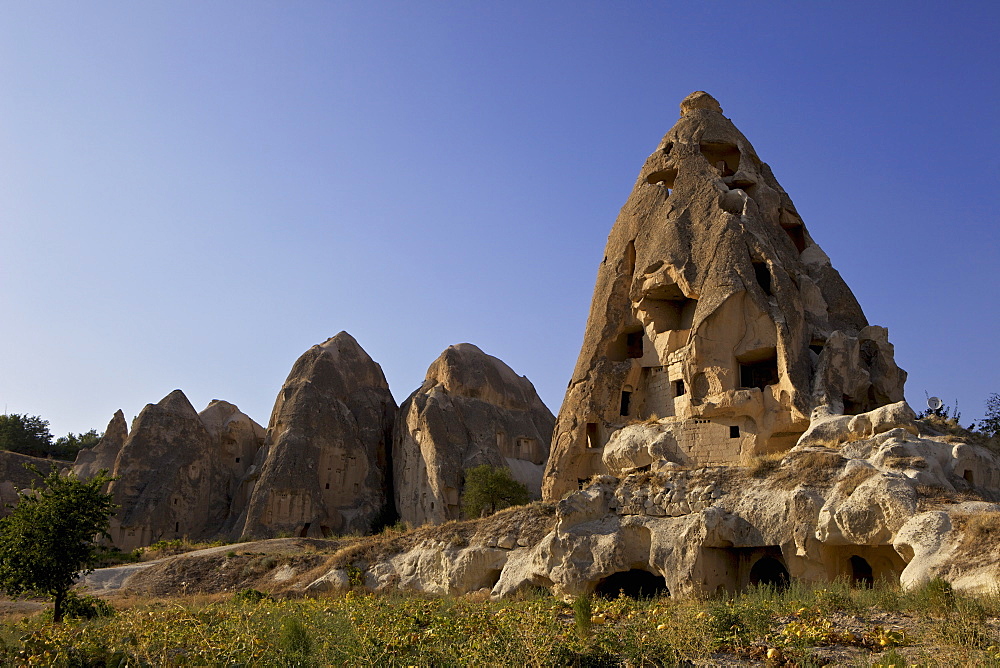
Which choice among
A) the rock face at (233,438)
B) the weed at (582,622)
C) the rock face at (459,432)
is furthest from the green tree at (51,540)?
the rock face at (233,438)

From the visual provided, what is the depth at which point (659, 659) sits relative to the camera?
9336mm

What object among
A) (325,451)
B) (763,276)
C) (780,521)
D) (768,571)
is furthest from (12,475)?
(780,521)

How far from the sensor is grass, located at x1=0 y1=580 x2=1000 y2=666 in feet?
30.3

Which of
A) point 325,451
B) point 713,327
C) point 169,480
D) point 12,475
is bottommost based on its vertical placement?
point 169,480

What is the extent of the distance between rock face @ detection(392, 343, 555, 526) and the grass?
90.2 feet

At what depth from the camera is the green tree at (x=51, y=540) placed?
16062 mm

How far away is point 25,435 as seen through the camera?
60.8 meters

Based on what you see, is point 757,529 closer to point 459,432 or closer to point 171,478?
point 459,432

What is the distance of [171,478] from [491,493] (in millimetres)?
18082

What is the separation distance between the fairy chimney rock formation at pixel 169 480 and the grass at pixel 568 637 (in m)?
30.5

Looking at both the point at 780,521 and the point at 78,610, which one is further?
the point at 780,521

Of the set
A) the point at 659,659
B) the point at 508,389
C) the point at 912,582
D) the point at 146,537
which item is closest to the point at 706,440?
the point at 912,582

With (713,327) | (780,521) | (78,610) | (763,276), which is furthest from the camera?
(763,276)

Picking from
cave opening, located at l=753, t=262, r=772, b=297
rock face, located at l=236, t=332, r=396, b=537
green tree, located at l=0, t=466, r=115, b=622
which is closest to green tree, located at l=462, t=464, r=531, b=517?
rock face, located at l=236, t=332, r=396, b=537
